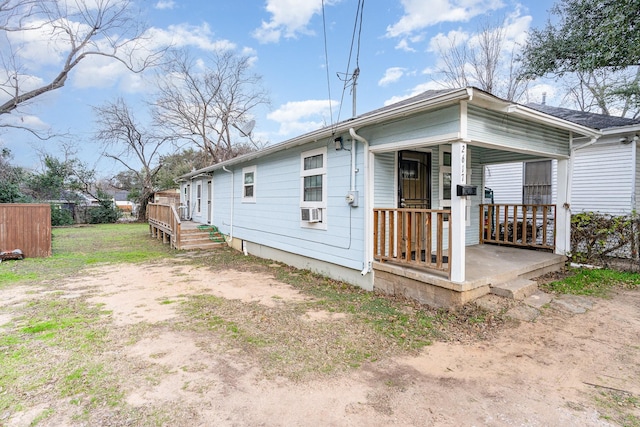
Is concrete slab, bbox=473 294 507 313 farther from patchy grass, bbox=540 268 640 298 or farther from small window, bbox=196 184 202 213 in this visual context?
small window, bbox=196 184 202 213

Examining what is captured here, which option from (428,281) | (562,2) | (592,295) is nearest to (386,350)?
(428,281)

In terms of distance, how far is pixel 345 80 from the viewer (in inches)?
271

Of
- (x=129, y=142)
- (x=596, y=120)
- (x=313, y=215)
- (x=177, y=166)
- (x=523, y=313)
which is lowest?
(x=523, y=313)

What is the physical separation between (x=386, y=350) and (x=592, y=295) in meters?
3.68

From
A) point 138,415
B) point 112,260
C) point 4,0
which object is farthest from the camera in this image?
point 4,0

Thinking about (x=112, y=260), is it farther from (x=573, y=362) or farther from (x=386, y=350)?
(x=573, y=362)

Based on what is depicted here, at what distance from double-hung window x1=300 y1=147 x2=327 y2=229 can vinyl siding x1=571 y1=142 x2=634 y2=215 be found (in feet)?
22.4

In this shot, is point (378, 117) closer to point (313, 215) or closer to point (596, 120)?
point (313, 215)

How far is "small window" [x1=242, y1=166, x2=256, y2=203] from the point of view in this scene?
9.27m

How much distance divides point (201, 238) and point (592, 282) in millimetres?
10282

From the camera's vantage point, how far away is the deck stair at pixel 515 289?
438 cm

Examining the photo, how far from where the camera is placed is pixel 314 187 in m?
6.59

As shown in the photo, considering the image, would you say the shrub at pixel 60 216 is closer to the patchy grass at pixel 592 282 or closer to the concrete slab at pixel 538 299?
the concrete slab at pixel 538 299


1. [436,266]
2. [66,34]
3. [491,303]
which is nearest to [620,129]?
[491,303]
